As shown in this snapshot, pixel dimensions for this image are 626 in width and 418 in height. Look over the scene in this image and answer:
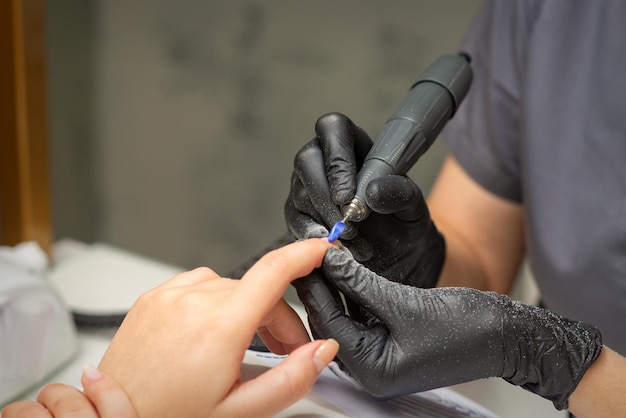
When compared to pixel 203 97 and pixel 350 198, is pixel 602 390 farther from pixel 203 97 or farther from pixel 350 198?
pixel 203 97

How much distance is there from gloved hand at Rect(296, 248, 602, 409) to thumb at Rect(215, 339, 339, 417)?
0.01 meters

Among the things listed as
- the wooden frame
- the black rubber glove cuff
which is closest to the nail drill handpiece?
the black rubber glove cuff

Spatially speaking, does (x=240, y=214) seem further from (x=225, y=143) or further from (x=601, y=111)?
(x=601, y=111)

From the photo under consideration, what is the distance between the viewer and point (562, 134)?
0.61m

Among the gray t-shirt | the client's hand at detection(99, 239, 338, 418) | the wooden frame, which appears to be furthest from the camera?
the wooden frame

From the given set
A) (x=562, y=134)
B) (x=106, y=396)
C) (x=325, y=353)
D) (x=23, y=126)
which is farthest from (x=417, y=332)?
(x=23, y=126)

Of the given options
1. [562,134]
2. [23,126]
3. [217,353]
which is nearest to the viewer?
[217,353]

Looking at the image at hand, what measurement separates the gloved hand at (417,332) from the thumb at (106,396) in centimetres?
12

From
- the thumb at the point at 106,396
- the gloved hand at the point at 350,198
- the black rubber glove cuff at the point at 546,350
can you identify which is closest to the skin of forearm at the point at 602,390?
the black rubber glove cuff at the point at 546,350

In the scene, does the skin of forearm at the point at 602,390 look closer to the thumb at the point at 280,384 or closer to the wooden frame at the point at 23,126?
the thumb at the point at 280,384

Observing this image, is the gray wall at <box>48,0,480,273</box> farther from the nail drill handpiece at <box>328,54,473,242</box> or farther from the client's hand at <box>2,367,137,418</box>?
the client's hand at <box>2,367,137,418</box>

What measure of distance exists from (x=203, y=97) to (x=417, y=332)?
66 centimetres

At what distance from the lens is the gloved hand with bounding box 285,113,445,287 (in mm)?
409

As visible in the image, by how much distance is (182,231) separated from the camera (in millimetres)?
936
